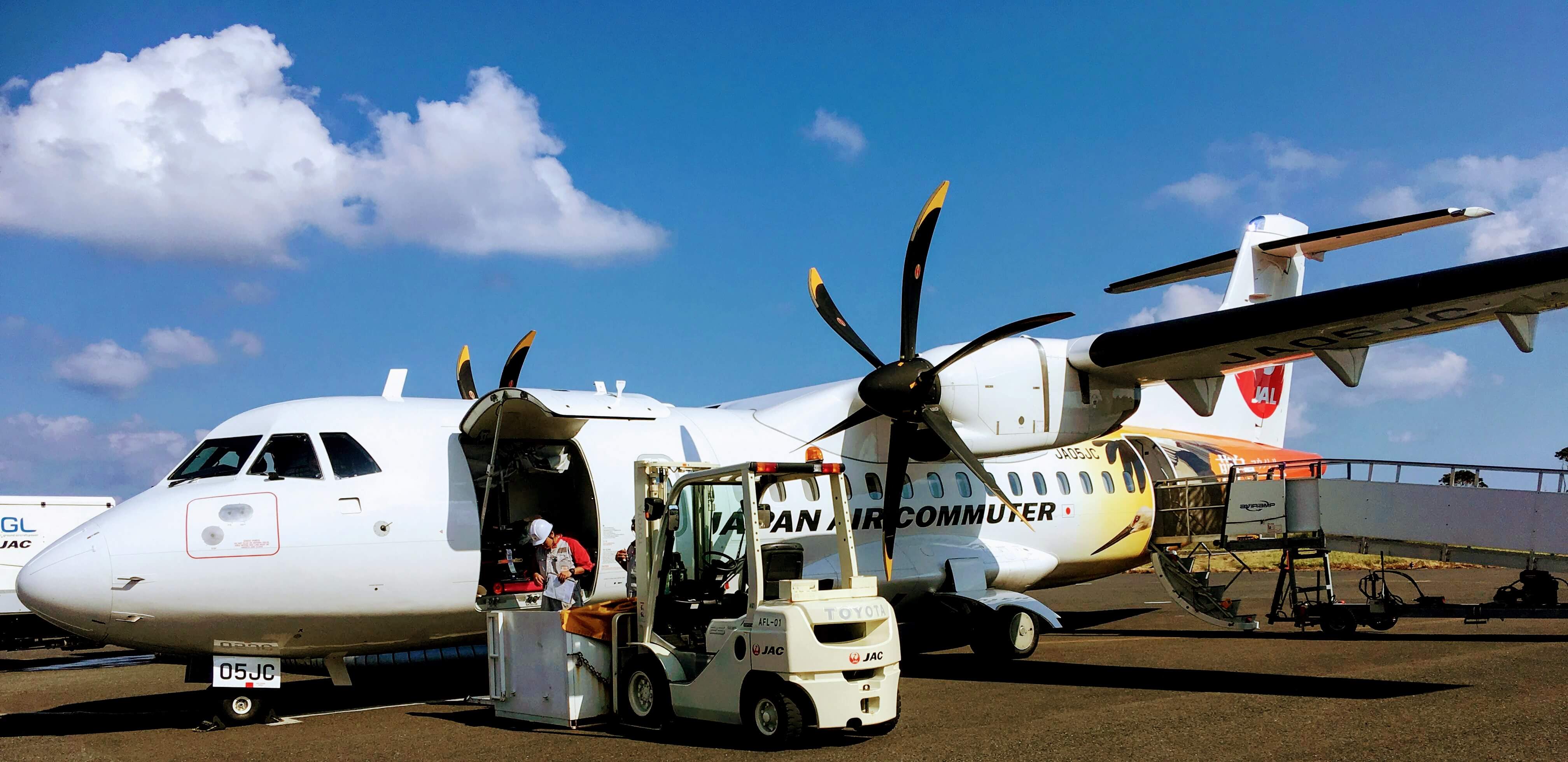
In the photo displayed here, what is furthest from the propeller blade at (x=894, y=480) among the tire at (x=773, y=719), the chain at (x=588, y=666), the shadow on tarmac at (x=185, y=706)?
the shadow on tarmac at (x=185, y=706)

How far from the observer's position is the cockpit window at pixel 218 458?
30.5ft

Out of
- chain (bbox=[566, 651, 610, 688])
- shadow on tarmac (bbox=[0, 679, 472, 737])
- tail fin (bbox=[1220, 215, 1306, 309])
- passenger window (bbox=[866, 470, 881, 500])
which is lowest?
shadow on tarmac (bbox=[0, 679, 472, 737])

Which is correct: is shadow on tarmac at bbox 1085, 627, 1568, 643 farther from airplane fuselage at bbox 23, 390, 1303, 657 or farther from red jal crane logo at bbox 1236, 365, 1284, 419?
airplane fuselage at bbox 23, 390, 1303, 657

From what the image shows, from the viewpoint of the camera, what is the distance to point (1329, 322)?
10.6m

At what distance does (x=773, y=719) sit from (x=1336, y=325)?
6924 millimetres

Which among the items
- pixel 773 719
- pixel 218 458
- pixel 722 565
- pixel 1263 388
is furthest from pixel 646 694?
pixel 1263 388

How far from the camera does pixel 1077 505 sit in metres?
14.7

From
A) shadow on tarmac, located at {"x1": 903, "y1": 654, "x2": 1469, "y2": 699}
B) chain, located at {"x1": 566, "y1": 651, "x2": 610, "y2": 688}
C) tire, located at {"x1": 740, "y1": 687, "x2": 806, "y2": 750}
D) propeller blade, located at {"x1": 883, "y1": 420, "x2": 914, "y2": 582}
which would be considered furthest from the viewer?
propeller blade, located at {"x1": 883, "y1": 420, "x2": 914, "y2": 582}

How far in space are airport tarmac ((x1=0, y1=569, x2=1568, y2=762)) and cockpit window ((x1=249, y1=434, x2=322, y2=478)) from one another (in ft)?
6.93

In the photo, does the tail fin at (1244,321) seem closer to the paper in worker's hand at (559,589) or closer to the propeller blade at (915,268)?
the propeller blade at (915,268)

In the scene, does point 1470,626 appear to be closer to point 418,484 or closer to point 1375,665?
point 1375,665

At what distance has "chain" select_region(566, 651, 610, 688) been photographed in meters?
8.60

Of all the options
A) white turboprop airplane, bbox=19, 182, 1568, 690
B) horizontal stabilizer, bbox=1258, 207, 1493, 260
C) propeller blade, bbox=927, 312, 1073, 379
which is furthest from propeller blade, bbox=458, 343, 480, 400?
horizontal stabilizer, bbox=1258, 207, 1493, 260

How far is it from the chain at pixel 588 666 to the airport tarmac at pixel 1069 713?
14.5 inches
